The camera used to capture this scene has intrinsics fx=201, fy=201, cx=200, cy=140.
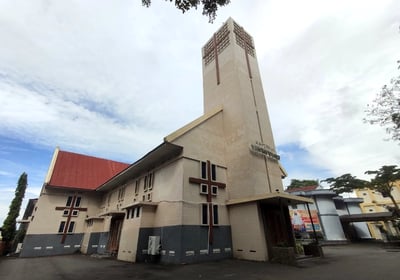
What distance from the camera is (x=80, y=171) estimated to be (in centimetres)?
2359

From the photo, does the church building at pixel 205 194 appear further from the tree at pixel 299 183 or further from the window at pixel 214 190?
the tree at pixel 299 183

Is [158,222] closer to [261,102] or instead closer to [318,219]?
[261,102]

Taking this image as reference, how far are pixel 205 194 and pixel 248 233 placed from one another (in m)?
3.28

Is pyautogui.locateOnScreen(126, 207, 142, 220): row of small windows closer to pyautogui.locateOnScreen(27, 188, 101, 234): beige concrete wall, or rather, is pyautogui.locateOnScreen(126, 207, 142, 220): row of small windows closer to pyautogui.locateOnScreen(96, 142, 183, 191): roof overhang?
pyautogui.locateOnScreen(96, 142, 183, 191): roof overhang

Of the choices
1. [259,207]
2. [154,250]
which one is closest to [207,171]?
[259,207]

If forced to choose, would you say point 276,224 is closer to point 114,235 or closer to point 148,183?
point 148,183

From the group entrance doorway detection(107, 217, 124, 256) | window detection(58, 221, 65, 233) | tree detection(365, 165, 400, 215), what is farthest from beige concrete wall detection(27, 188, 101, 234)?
tree detection(365, 165, 400, 215)

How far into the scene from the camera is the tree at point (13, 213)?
816 inches

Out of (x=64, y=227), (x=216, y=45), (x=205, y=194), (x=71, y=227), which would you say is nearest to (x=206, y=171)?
(x=205, y=194)

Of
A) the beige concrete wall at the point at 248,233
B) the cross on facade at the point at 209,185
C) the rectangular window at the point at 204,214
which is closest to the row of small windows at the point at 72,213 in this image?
the cross on facade at the point at 209,185

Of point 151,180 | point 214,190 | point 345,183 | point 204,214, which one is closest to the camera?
point 204,214

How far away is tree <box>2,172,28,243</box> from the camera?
2073 cm

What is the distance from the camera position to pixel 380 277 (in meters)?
6.04

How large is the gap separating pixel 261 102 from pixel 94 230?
64.7ft
